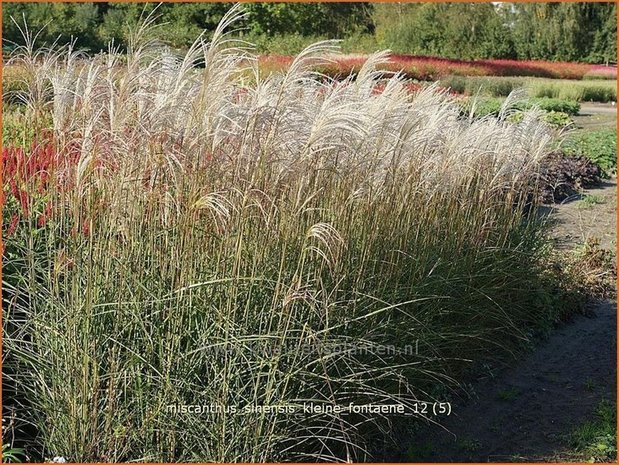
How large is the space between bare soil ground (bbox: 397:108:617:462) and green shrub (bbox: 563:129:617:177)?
590cm

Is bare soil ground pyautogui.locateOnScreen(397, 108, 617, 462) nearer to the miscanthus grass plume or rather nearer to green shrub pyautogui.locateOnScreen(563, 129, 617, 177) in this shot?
the miscanthus grass plume

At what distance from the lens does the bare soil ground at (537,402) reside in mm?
3979

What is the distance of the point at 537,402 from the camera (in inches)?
181

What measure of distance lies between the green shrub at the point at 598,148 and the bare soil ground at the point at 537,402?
5.90 meters

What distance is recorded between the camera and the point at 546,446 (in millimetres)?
4059

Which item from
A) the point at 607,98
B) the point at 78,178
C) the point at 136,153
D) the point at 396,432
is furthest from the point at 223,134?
the point at 607,98

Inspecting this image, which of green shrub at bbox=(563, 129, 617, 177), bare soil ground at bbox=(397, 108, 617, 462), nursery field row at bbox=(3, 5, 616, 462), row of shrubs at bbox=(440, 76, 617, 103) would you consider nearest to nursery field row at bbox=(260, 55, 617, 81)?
row of shrubs at bbox=(440, 76, 617, 103)

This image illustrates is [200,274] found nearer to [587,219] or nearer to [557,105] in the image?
[587,219]

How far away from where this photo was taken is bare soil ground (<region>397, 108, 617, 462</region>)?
3.98 m

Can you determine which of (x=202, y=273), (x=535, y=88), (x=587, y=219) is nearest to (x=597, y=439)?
(x=202, y=273)

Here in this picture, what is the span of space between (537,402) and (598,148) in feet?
28.2

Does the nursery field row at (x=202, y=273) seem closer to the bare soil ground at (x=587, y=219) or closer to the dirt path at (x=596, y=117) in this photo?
the bare soil ground at (x=587, y=219)

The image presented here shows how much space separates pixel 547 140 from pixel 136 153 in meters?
3.05

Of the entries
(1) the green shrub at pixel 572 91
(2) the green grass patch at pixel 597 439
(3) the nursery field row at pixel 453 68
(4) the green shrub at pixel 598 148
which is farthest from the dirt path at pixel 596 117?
(2) the green grass patch at pixel 597 439
